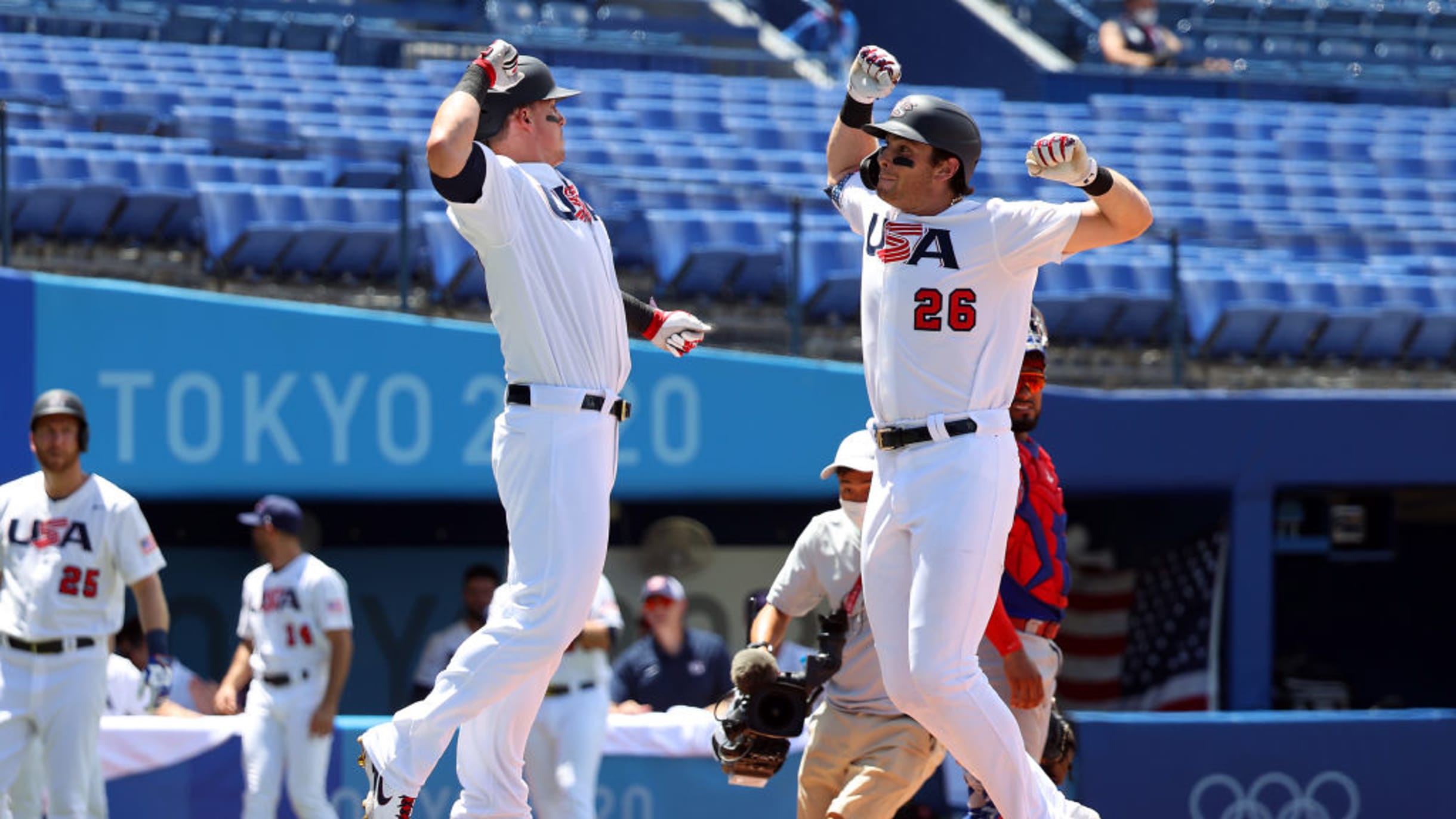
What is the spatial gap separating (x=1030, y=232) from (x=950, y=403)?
407 mm

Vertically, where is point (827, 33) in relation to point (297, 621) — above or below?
above

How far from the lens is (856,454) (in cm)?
546

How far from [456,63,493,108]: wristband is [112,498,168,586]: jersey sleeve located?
2.66 metres

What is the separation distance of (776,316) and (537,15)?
9416mm

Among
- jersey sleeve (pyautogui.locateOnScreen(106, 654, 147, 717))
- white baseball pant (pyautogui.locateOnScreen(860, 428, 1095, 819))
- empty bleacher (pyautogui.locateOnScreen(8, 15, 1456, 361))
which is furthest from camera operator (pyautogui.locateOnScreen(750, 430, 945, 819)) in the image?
empty bleacher (pyautogui.locateOnScreen(8, 15, 1456, 361))

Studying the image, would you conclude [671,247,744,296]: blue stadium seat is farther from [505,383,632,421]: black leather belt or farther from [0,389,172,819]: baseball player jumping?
[505,383,632,421]: black leather belt

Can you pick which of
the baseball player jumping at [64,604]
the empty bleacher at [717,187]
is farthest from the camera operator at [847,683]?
the empty bleacher at [717,187]

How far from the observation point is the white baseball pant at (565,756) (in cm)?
776

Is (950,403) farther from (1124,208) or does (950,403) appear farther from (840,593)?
(840,593)

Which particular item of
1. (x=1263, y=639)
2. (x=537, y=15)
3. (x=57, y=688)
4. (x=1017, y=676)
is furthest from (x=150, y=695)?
(x=537, y=15)

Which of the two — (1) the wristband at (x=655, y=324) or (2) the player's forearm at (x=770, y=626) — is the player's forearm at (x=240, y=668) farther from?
(1) the wristband at (x=655, y=324)

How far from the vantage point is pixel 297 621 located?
8.22 metres

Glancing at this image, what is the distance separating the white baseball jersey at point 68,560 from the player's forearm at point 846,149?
281 centimetres

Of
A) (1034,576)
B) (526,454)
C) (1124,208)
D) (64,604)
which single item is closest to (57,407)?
(64,604)
